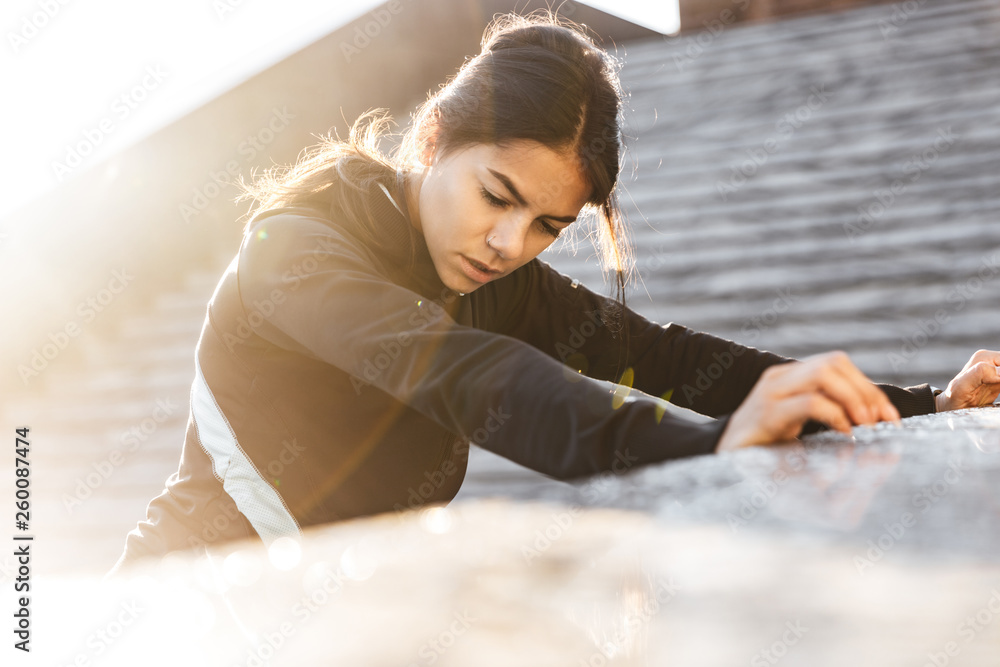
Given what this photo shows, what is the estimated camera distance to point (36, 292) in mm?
4094

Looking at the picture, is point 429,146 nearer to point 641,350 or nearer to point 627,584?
point 641,350

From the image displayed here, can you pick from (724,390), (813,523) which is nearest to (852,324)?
(724,390)

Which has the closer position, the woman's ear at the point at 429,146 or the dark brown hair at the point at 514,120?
the dark brown hair at the point at 514,120

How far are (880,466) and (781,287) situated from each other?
2.85 m

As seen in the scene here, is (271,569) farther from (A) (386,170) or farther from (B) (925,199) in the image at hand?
(B) (925,199)

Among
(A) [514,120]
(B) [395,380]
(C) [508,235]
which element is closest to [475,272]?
(C) [508,235]

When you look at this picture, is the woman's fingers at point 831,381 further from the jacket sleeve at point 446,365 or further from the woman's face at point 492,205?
the woman's face at point 492,205

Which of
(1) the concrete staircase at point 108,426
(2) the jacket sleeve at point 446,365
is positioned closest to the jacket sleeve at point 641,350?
(2) the jacket sleeve at point 446,365

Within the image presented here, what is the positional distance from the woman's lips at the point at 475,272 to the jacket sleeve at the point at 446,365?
12.1 inches

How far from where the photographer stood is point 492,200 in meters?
1.35

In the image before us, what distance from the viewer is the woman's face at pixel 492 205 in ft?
4.41

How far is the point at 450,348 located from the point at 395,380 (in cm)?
8

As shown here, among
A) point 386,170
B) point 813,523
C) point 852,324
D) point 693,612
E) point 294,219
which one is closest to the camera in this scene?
point 693,612

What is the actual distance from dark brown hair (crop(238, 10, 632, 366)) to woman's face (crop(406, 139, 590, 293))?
0.11 feet
